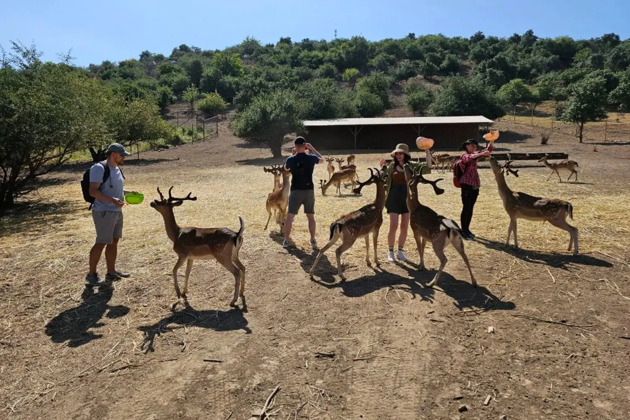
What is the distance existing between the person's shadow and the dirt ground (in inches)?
1.1

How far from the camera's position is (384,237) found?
33.4 feet

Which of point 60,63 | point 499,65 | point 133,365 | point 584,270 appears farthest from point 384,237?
point 499,65

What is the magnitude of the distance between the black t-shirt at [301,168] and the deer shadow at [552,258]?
391 cm

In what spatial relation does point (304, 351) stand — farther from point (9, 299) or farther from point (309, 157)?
point (9, 299)

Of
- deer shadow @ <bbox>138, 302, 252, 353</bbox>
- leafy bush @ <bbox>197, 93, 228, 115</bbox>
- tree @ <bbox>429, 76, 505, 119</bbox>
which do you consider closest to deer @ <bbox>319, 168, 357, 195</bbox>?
deer shadow @ <bbox>138, 302, 252, 353</bbox>

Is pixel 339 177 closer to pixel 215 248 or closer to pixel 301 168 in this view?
pixel 301 168

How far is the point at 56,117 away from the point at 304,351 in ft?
45.3

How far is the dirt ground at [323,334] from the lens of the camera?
14.3 ft

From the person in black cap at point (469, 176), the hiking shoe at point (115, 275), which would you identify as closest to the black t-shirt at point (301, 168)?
the person in black cap at point (469, 176)

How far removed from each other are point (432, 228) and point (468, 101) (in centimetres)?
4231

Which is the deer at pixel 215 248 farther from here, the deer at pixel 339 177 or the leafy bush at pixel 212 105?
the leafy bush at pixel 212 105

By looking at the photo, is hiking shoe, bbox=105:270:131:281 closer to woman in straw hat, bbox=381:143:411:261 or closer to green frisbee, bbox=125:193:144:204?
green frisbee, bbox=125:193:144:204

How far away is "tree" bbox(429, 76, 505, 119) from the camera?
45.5 metres

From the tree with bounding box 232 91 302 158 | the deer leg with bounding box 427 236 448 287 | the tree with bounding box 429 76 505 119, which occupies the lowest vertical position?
the deer leg with bounding box 427 236 448 287
